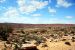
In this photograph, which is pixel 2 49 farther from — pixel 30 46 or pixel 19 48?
pixel 30 46

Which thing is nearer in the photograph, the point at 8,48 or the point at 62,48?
the point at 8,48

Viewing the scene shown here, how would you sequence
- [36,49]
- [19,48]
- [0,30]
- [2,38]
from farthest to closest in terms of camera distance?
[0,30]
[2,38]
[36,49]
[19,48]

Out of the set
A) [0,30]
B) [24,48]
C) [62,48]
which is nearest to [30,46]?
[24,48]

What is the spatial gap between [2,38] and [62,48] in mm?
8338

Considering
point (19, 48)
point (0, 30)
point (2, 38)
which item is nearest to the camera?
point (19, 48)

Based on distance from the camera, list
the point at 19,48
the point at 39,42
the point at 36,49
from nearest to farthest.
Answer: the point at 19,48 < the point at 36,49 < the point at 39,42

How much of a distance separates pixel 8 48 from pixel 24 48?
1.44 m

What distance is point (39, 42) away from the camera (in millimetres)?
18906

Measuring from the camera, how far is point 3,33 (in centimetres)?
2227

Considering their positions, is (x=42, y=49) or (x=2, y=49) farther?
(x=42, y=49)

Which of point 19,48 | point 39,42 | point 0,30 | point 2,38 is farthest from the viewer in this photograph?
point 0,30

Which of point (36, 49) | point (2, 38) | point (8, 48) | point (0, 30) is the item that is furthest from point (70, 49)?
point (0, 30)

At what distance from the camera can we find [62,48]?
16016 millimetres

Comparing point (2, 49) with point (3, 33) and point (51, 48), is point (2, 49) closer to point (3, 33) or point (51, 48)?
point (51, 48)
